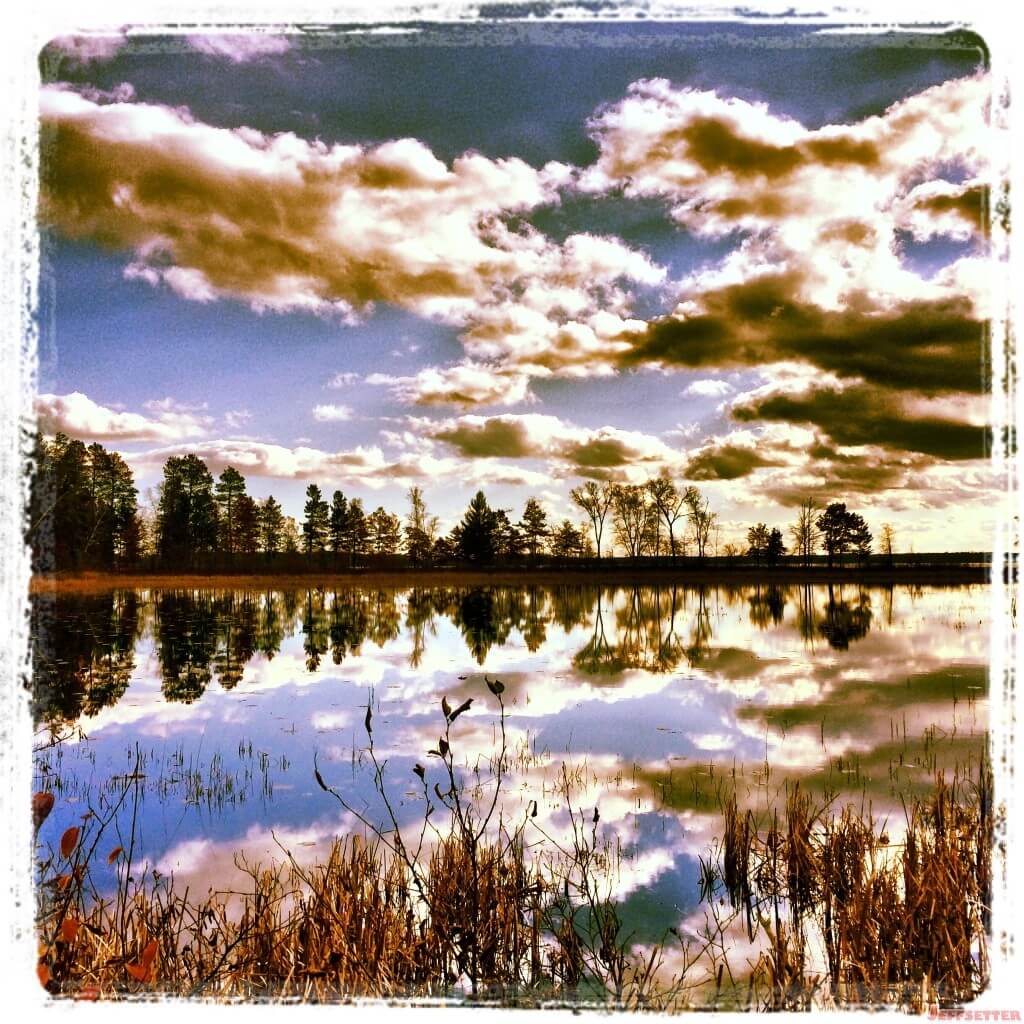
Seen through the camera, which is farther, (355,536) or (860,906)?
(355,536)

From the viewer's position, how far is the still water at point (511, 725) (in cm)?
779

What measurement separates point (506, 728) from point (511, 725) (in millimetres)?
101

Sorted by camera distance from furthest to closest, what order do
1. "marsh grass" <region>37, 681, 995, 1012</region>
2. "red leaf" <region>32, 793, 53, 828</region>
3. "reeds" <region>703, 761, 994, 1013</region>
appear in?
"reeds" <region>703, 761, 994, 1013</region> → "marsh grass" <region>37, 681, 995, 1012</region> → "red leaf" <region>32, 793, 53, 828</region>

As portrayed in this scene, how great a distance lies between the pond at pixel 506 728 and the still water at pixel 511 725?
5 centimetres

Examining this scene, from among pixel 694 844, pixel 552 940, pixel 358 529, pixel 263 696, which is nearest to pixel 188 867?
pixel 552 940

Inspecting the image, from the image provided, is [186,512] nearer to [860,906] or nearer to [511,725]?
[511,725]

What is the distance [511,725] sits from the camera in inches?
482

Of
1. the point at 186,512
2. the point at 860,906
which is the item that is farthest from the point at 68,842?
the point at 186,512

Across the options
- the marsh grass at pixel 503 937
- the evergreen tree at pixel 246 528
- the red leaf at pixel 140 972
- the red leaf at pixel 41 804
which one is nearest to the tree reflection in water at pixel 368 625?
the red leaf at pixel 41 804

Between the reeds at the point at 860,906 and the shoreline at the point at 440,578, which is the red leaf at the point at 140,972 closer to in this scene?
the reeds at the point at 860,906

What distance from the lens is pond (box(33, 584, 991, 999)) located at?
7625 millimetres

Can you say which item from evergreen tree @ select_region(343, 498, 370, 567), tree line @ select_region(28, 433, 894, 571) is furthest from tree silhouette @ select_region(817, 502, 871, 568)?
evergreen tree @ select_region(343, 498, 370, 567)

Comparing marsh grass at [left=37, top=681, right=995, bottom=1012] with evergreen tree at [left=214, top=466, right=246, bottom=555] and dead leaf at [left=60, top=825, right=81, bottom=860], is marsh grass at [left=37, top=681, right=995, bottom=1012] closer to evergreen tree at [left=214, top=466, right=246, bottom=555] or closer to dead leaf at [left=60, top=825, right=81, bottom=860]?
dead leaf at [left=60, top=825, right=81, bottom=860]

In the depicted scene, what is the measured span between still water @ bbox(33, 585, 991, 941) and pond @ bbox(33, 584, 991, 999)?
5 centimetres
